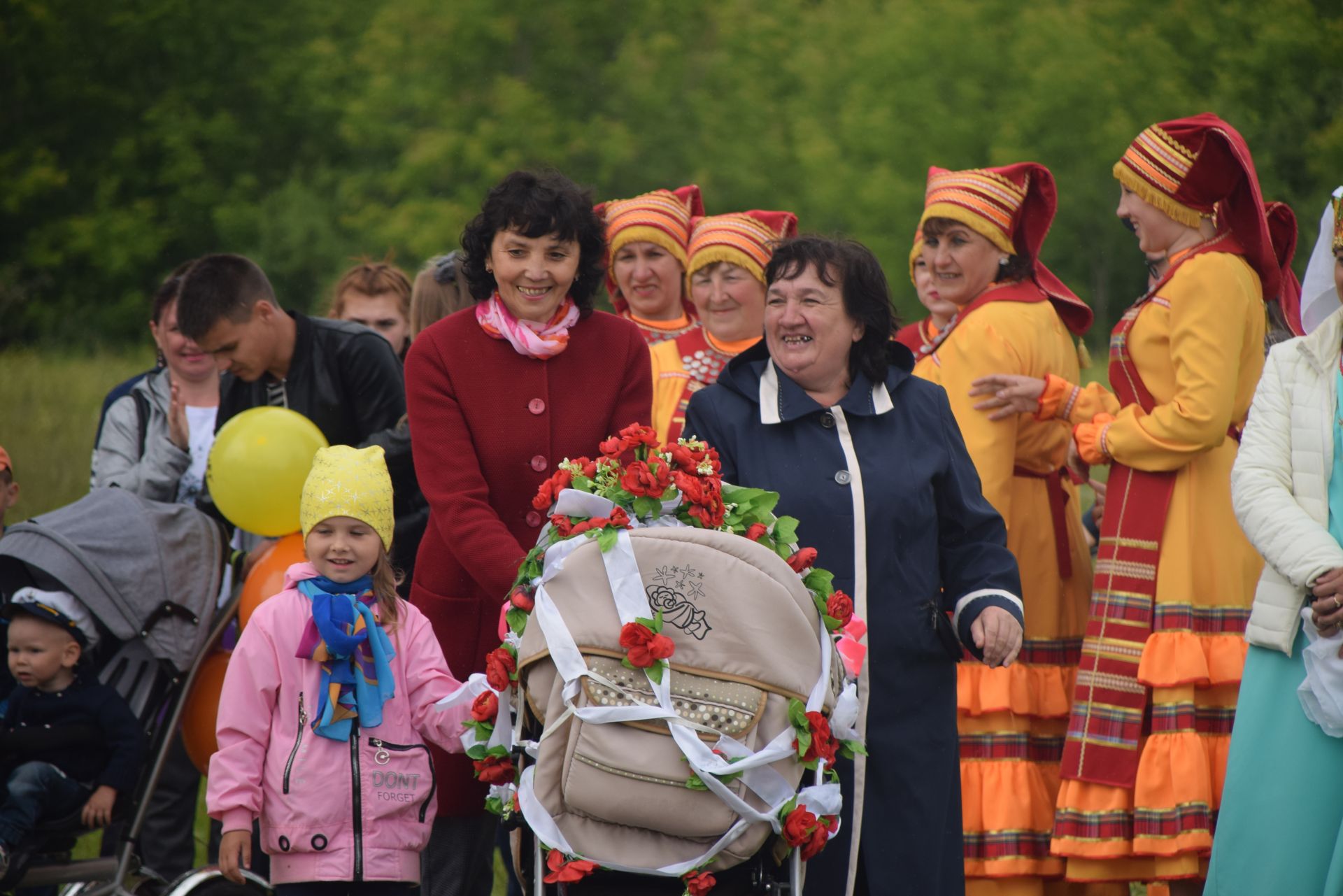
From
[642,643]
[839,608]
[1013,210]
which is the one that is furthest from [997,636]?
[1013,210]

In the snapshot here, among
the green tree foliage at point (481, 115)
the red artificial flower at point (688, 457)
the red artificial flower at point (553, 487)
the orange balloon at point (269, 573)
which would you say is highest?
the green tree foliage at point (481, 115)

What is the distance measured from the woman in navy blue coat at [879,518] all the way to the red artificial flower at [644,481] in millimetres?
592

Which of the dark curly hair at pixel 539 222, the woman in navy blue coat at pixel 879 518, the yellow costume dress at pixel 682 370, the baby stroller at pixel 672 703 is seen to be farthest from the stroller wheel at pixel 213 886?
the yellow costume dress at pixel 682 370

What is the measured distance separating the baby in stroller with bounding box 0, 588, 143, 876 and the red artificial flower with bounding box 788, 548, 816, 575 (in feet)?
8.63

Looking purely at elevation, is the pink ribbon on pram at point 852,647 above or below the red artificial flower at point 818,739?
above

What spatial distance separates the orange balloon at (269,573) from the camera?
510cm

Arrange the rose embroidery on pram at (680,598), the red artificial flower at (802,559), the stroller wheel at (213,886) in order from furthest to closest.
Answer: the stroller wheel at (213,886) → the red artificial flower at (802,559) → the rose embroidery on pram at (680,598)

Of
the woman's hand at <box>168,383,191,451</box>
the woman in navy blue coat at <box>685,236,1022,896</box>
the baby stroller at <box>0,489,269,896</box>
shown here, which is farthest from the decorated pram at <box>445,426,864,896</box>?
the woman's hand at <box>168,383,191,451</box>

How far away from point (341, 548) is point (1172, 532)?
2736 mm

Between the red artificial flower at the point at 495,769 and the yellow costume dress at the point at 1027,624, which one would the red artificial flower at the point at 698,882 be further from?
the yellow costume dress at the point at 1027,624

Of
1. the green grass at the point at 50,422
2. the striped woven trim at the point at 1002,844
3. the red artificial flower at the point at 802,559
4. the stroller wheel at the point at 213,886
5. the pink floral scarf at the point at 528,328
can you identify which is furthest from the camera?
the green grass at the point at 50,422

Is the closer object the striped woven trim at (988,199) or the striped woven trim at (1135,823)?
the striped woven trim at (1135,823)

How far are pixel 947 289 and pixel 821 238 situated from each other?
1602 millimetres

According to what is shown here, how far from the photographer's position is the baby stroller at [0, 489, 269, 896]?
502 centimetres
